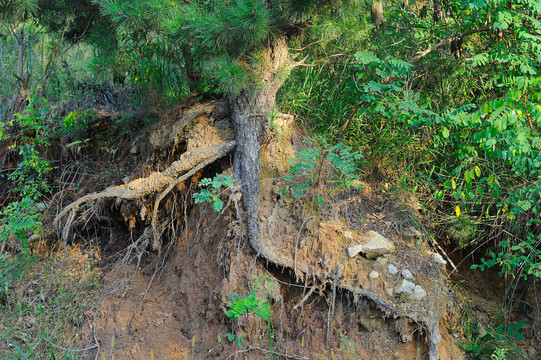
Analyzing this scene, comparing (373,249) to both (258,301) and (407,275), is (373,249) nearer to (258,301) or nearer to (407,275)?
(407,275)

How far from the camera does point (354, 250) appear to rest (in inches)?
131

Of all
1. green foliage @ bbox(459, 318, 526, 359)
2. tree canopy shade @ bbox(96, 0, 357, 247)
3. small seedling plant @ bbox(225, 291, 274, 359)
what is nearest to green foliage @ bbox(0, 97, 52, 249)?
tree canopy shade @ bbox(96, 0, 357, 247)

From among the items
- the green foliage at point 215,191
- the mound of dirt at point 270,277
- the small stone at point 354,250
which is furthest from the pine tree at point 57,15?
the small stone at point 354,250

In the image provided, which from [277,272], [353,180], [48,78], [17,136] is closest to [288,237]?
[277,272]

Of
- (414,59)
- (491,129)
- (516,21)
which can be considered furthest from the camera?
(414,59)

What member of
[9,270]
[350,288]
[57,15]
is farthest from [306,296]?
[57,15]

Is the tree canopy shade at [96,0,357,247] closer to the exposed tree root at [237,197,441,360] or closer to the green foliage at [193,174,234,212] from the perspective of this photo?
the exposed tree root at [237,197,441,360]

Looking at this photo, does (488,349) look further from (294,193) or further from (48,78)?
(48,78)

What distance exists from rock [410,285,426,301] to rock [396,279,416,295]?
0.02 m

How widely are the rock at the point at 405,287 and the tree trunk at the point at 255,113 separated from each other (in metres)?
1.24

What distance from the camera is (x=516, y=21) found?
10.5ft

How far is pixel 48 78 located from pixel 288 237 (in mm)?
3722

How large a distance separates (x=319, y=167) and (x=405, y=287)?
104cm

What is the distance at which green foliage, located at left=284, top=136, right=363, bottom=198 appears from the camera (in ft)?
11.0
